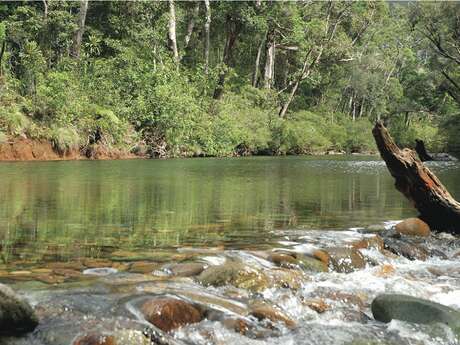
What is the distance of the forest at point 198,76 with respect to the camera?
80.9ft

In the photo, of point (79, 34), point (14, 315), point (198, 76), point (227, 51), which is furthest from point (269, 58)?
point (14, 315)

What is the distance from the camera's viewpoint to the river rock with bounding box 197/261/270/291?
5.39m

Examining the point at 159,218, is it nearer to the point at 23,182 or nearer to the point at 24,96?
the point at 23,182

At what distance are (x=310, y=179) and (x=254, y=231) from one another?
9469 mm

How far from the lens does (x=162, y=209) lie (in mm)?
10016

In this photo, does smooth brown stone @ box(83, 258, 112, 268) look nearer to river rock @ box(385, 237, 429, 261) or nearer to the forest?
river rock @ box(385, 237, 429, 261)

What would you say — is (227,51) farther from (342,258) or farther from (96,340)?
(96,340)

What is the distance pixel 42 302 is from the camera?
4508 millimetres

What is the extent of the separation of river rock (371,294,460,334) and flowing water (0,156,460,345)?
0.09 metres

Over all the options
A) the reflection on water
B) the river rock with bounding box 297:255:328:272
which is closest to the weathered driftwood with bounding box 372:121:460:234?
the reflection on water

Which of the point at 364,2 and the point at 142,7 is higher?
the point at 364,2

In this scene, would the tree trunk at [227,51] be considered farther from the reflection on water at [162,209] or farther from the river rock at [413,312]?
the river rock at [413,312]

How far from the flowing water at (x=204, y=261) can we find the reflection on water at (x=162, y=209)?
3cm

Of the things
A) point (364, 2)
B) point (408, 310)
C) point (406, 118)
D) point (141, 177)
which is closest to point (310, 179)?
point (141, 177)
